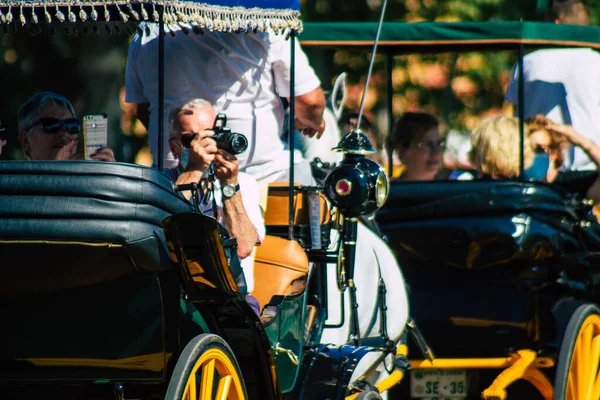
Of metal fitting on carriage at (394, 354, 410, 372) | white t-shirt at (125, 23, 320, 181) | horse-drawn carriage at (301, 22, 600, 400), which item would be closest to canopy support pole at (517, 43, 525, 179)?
horse-drawn carriage at (301, 22, 600, 400)

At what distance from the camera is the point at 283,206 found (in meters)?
5.22

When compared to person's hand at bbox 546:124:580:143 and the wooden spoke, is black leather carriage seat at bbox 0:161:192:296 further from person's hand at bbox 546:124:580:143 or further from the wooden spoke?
person's hand at bbox 546:124:580:143

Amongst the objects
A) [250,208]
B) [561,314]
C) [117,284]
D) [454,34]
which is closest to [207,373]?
[117,284]

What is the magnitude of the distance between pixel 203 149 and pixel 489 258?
2126 mm

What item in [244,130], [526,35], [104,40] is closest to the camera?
[244,130]

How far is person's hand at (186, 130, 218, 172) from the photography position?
14.6ft

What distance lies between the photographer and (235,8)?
171 inches

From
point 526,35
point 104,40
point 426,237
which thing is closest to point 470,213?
point 426,237

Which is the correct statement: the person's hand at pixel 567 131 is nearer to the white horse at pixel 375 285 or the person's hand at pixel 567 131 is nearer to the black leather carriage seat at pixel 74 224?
the white horse at pixel 375 285

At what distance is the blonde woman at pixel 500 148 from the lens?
650 centimetres

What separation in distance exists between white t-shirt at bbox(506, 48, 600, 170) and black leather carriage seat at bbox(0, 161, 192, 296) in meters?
3.78

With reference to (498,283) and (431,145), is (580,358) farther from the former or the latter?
(431,145)

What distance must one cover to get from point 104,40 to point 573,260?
3.75 m

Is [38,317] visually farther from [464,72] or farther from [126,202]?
[464,72]
